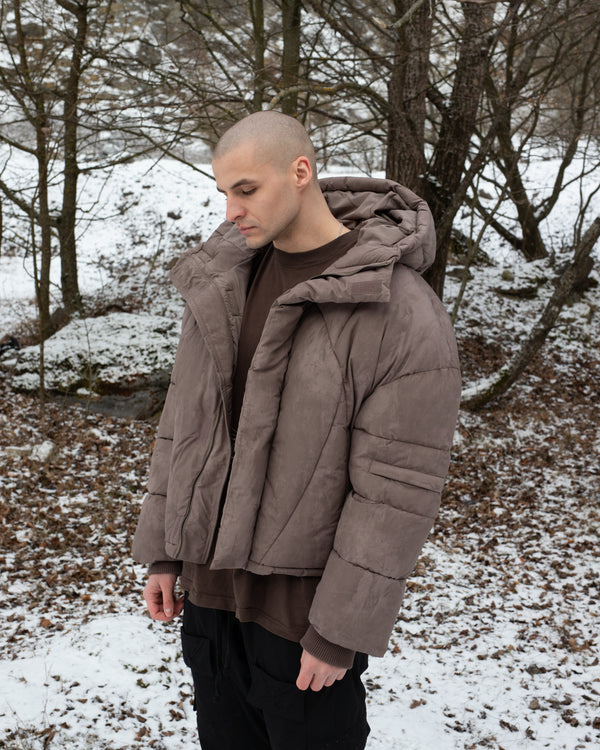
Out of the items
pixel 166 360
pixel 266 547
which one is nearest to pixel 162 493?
pixel 266 547

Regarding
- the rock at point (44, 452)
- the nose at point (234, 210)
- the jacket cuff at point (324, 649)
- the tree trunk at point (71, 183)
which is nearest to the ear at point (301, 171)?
the nose at point (234, 210)

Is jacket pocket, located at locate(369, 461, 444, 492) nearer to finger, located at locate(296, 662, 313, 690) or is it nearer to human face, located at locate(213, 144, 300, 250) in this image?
finger, located at locate(296, 662, 313, 690)

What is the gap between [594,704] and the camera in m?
3.56

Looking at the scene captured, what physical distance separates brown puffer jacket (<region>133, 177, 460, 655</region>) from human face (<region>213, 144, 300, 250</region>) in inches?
8.9

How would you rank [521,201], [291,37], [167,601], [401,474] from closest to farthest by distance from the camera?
[401,474] → [167,601] → [291,37] → [521,201]

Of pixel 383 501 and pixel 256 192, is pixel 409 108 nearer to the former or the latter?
pixel 256 192

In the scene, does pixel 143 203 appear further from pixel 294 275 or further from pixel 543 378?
pixel 294 275

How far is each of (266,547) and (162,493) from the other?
463mm

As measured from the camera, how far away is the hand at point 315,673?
1641 millimetres

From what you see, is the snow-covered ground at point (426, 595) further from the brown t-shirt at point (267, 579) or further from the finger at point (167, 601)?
the brown t-shirt at point (267, 579)

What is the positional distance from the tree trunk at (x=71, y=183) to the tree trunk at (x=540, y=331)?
609cm

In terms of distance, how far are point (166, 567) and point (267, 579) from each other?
0.38 metres

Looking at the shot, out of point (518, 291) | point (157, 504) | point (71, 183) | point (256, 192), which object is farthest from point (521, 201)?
point (157, 504)

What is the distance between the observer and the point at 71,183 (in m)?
9.50
